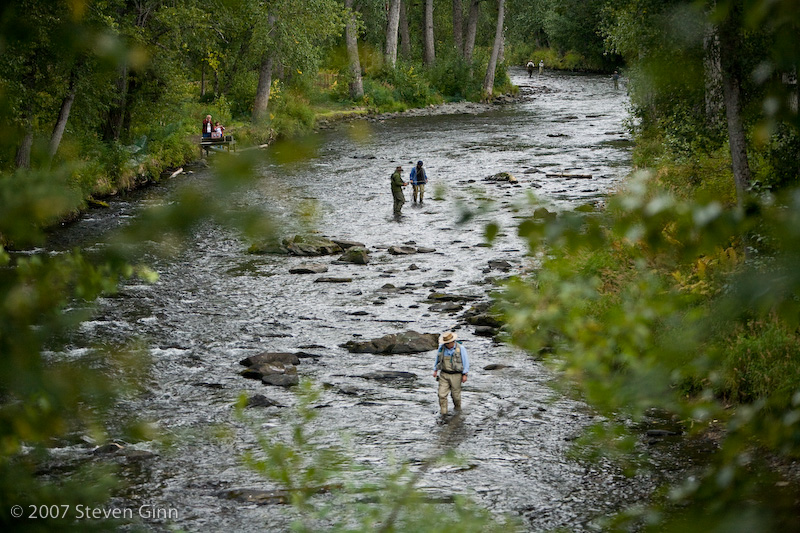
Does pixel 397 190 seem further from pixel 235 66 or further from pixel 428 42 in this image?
pixel 428 42

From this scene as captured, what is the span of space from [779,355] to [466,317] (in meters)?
7.30

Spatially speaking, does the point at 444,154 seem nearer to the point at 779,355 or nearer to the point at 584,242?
the point at 779,355

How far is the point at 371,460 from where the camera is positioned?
1240cm

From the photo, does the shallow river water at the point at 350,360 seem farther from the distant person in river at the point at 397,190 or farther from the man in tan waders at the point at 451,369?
the distant person in river at the point at 397,190

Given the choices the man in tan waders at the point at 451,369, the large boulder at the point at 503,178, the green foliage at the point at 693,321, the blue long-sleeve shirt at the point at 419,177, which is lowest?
the man in tan waders at the point at 451,369

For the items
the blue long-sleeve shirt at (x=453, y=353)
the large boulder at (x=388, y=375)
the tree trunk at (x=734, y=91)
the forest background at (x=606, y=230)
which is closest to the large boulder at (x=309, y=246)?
the forest background at (x=606, y=230)

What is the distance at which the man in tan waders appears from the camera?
1422 cm

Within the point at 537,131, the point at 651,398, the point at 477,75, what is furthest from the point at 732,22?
the point at 477,75

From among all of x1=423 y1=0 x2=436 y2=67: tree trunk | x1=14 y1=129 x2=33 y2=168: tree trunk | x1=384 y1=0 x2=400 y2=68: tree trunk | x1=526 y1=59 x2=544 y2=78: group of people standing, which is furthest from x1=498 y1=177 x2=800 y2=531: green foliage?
x1=526 y1=59 x2=544 y2=78: group of people standing

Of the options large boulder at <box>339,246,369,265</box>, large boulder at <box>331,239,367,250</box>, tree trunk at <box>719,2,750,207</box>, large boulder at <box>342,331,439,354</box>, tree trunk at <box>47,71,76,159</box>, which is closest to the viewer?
tree trunk at <box>719,2,750,207</box>

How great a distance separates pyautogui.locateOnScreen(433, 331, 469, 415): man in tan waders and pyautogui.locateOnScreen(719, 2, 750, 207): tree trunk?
5.08 m

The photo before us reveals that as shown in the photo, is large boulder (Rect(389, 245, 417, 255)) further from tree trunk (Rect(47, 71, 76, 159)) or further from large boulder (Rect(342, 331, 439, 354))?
tree trunk (Rect(47, 71, 76, 159))

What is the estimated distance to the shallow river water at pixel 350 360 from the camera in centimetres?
1107

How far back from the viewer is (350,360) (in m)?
16.9
